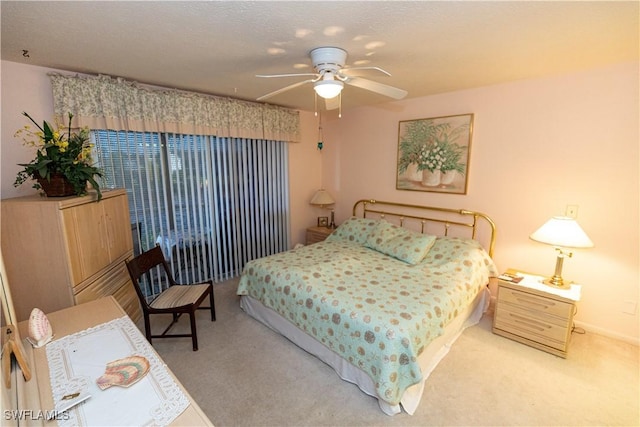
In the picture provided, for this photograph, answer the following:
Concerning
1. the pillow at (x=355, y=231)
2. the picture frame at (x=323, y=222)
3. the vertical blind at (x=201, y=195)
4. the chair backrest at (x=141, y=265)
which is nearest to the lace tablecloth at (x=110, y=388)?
the chair backrest at (x=141, y=265)

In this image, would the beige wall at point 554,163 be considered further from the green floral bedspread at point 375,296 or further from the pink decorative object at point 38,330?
the pink decorative object at point 38,330

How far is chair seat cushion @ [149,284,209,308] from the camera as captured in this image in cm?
243

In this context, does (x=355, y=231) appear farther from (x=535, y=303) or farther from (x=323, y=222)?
(x=535, y=303)

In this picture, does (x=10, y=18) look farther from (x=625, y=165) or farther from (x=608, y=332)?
(x=608, y=332)

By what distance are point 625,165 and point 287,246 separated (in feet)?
12.9

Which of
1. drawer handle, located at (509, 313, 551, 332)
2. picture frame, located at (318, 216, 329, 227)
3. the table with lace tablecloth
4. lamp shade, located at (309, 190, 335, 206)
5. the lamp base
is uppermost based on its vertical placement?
lamp shade, located at (309, 190, 335, 206)

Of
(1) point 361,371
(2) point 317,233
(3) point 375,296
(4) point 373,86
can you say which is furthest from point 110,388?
(2) point 317,233

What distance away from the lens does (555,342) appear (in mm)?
2361

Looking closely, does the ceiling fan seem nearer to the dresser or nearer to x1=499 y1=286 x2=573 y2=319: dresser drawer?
the dresser

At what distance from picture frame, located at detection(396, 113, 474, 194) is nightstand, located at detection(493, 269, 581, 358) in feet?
4.01

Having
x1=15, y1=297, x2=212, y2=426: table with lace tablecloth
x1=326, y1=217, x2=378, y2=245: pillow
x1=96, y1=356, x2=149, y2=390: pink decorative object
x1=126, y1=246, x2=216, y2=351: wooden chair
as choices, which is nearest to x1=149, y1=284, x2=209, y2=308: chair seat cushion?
x1=126, y1=246, x2=216, y2=351: wooden chair

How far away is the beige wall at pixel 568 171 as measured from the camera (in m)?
2.40

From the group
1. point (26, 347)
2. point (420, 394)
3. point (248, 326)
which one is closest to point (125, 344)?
point (26, 347)

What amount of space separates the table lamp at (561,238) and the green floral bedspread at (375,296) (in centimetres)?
56
